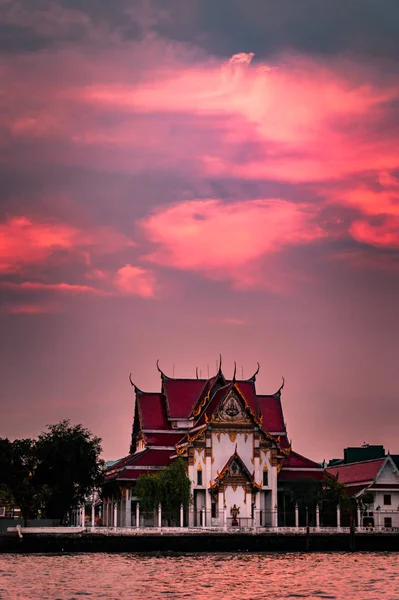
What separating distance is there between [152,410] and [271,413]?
38.9 ft

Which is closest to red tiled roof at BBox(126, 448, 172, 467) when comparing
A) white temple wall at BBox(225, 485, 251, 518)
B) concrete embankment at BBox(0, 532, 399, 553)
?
white temple wall at BBox(225, 485, 251, 518)

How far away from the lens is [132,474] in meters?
99.1

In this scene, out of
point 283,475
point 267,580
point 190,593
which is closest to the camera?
point 190,593

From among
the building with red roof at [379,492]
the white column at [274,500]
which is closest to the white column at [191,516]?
the white column at [274,500]

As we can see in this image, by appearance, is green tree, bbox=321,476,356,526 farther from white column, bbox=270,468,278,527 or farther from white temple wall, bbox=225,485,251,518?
white temple wall, bbox=225,485,251,518

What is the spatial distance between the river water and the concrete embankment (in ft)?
9.30

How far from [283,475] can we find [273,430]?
655cm

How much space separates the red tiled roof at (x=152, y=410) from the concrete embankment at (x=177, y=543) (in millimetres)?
20887

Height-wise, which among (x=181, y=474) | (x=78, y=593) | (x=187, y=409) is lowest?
(x=78, y=593)

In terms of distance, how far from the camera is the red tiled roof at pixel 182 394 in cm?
10612

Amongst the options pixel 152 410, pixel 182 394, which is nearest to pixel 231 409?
pixel 182 394

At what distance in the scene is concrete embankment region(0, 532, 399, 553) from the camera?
84812mm

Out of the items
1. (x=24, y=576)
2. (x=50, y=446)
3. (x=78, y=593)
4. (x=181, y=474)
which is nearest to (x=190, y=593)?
(x=78, y=593)

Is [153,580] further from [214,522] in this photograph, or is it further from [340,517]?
[340,517]
